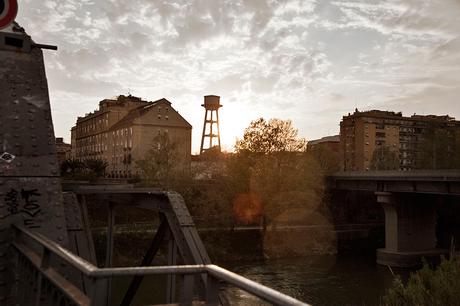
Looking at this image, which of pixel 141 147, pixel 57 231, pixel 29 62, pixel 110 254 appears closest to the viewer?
pixel 57 231

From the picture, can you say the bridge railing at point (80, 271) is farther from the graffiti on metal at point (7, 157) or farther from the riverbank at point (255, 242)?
the riverbank at point (255, 242)

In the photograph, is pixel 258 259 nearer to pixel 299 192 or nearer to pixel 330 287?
pixel 299 192

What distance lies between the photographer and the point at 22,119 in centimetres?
738

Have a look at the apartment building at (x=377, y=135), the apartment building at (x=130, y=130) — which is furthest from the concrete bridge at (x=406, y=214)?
the apartment building at (x=377, y=135)

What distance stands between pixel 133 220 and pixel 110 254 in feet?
120

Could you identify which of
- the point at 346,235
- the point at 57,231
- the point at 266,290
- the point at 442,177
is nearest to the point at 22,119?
the point at 57,231

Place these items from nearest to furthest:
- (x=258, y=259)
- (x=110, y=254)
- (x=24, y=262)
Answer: (x=24, y=262)
(x=110, y=254)
(x=258, y=259)

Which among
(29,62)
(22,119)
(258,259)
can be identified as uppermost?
(29,62)

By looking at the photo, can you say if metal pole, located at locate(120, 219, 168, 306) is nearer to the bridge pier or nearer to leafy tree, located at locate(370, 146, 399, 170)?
the bridge pier

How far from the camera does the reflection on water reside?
28.2 meters

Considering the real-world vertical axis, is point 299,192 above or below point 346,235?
above

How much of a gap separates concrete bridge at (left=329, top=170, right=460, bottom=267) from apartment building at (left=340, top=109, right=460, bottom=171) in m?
63.4

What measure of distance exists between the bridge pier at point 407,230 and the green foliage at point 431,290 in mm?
28265

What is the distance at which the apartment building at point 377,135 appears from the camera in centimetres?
11294
